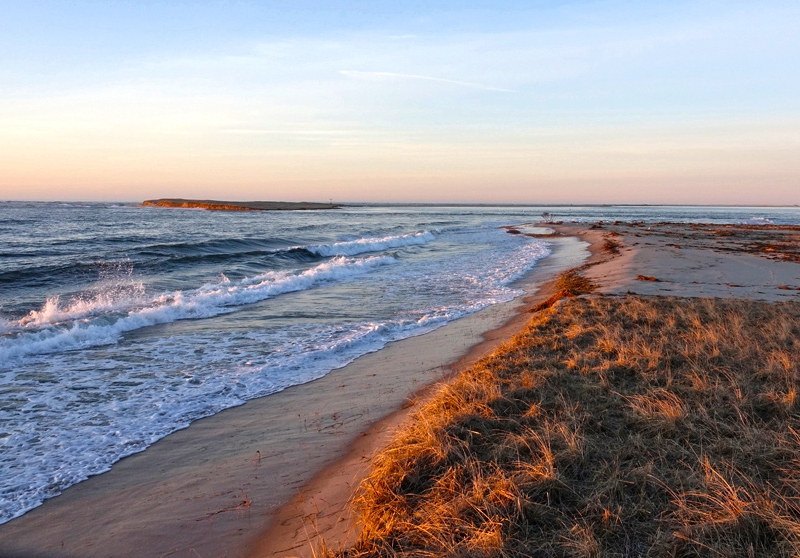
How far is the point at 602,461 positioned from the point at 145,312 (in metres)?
10.9

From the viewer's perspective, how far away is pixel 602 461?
12.9ft

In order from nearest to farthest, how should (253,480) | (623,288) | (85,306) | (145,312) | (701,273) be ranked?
(253,480)
(145,312)
(85,306)
(623,288)
(701,273)

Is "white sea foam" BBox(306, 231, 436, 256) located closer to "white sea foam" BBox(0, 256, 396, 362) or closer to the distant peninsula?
"white sea foam" BBox(0, 256, 396, 362)

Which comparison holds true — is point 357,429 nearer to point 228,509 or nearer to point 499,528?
point 228,509

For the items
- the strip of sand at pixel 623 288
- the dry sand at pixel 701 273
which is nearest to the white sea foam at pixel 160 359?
the strip of sand at pixel 623 288

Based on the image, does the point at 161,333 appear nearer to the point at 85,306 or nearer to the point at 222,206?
the point at 85,306

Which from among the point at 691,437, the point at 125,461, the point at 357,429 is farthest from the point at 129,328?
the point at 691,437

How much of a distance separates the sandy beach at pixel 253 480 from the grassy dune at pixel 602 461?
1.96ft

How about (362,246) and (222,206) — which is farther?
(222,206)

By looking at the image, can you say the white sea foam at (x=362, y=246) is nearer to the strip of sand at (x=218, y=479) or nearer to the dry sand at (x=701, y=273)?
the dry sand at (x=701, y=273)

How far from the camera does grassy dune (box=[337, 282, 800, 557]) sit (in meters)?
3.06

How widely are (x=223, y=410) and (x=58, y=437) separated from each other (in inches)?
70.3

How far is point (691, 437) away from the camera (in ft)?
14.2

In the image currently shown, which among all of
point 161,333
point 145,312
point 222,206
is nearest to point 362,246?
point 145,312
